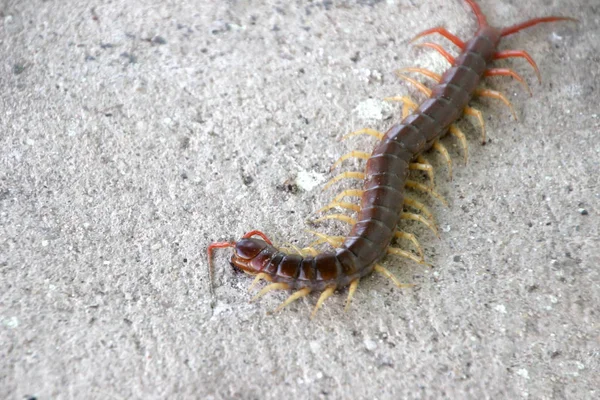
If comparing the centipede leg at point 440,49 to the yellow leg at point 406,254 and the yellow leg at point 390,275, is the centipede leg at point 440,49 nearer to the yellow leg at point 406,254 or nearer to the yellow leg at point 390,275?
the yellow leg at point 406,254

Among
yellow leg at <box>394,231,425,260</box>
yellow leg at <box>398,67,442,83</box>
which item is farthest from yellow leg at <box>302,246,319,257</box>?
yellow leg at <box>398,67,442,83</box>

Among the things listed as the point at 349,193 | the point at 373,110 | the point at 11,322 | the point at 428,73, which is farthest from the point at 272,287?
the point at 428,73

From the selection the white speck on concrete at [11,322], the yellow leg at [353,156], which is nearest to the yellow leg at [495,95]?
the yellow leg at [353,156]

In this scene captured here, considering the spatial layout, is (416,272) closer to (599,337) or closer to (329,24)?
(599,337)

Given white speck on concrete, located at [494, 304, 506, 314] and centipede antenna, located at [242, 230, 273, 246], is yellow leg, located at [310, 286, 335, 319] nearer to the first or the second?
centipede antenna, located at [242, 230, 273, 246]

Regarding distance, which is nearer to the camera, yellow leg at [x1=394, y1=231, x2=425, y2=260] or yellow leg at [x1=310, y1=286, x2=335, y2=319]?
yellow leg at [x1=310, y1=286, x2=335, y2=319]

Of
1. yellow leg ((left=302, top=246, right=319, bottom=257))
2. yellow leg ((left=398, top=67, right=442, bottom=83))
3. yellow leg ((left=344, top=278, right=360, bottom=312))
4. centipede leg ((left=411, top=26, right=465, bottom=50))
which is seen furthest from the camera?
centipede leg ((left=411, top=26, right=465, bottom=50))

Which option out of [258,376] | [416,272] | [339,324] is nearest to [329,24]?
[416,272]
